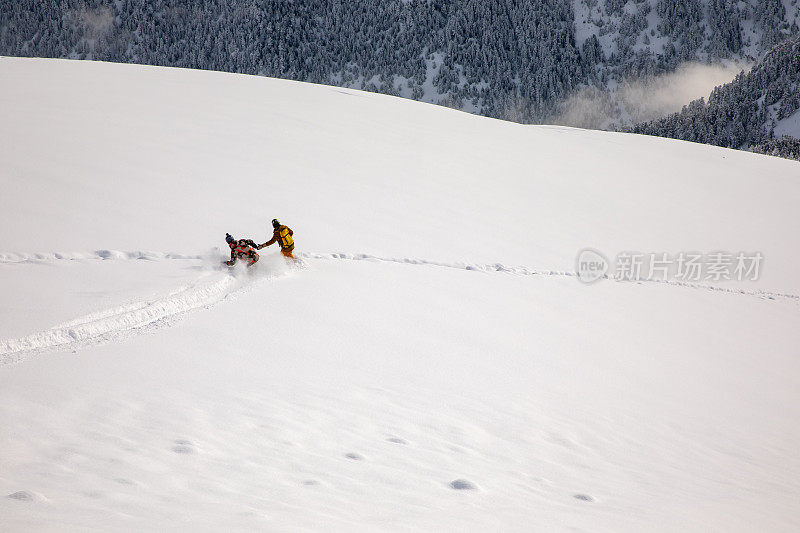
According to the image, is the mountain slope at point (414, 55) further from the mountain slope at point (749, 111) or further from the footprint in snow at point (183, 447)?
the footprint in snow at point (183, 447)

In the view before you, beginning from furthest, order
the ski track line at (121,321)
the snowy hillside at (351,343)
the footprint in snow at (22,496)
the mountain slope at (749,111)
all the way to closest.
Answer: the mountain slope at (749,111) < the ski track line at (121,321) < the snowy hillside at (351,343) < the footprint in snow at (22,496)

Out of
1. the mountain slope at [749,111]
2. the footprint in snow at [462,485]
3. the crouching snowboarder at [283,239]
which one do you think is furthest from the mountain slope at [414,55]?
the footprint in snow at [462,485]

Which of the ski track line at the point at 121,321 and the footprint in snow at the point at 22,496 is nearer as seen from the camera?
the footprint in snow at the point at 22,496

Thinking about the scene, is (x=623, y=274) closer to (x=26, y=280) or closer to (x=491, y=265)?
(x=491, y=265)

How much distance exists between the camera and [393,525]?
3730 millimetres

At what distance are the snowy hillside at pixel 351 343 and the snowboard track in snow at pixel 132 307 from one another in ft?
0.14

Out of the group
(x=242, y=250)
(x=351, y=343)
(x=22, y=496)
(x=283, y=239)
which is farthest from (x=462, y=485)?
(x=283, y=239)

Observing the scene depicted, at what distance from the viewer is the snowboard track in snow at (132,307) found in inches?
244

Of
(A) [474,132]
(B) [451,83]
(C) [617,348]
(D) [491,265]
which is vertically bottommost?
(C) [617,348]

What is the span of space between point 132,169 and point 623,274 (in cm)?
1105

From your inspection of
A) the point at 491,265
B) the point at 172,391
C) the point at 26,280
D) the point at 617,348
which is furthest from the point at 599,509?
the point at 491,265

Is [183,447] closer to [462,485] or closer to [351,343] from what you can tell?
[462,485]

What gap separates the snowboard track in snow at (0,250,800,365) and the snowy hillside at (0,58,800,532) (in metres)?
0.04

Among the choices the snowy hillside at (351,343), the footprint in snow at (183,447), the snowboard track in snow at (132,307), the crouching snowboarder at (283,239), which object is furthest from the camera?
the crouching snowboarder at (283,239)
